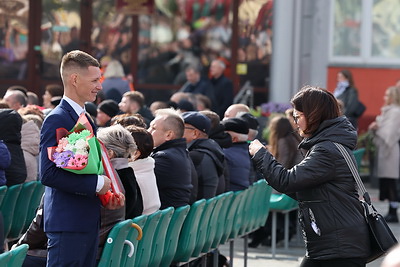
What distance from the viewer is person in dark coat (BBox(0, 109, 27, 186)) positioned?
822 cm

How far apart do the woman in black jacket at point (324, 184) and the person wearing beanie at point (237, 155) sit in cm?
411

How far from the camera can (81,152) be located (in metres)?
5.19

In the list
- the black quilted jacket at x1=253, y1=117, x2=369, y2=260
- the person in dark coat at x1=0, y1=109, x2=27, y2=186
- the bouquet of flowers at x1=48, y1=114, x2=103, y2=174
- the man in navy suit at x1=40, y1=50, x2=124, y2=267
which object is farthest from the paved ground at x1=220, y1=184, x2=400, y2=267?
the bouquet of flowers at x1=48, y1=114, x2=103, y2=174

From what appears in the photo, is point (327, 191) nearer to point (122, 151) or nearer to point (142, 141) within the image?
point (122, 151)

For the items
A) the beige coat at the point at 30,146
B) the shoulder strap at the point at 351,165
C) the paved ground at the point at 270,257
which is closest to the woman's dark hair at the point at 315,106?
the shoulder strap at the point at 351,165

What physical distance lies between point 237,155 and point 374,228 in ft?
14.1

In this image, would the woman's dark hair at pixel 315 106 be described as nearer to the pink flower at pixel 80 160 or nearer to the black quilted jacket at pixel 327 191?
the black quilted jacket at pixel 327 191

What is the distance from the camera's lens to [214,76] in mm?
16219

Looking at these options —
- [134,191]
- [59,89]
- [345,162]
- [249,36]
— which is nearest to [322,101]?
[345,162]

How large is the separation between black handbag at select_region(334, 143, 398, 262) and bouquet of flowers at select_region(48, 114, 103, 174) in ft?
4.68

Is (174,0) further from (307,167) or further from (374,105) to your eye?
(307,167)

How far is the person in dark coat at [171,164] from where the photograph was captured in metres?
7.62

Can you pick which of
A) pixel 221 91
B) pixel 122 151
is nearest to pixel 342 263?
pixel 122 151

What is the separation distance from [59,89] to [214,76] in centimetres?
435
